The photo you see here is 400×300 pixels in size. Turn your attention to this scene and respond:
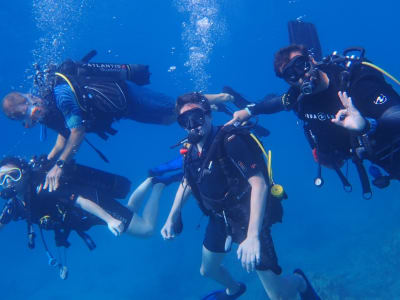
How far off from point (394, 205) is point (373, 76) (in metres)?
14.9

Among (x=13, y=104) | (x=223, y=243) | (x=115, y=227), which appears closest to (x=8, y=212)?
(x=13, y=104)

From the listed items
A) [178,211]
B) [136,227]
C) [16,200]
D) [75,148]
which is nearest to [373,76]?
[178,211]

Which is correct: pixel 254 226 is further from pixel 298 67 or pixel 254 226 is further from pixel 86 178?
pixel 86 178

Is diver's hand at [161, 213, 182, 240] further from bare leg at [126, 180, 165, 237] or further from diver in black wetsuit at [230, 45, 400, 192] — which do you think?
bare leg at [126, 180, 165, 237]

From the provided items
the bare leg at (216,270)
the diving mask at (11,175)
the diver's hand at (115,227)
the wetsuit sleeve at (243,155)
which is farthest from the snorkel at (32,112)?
the wetsuit sleeve at (243,155)

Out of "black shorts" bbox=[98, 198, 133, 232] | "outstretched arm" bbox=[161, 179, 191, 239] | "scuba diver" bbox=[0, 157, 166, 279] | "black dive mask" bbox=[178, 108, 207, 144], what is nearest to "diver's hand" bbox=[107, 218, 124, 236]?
"scuba diver" bbox=[0, 157, 166, 279]

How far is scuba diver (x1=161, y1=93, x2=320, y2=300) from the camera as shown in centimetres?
412

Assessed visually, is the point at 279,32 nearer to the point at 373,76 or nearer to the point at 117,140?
the point at 117,140

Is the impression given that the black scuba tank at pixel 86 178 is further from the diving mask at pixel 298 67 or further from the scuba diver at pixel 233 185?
the diving mask at pixel 298 67

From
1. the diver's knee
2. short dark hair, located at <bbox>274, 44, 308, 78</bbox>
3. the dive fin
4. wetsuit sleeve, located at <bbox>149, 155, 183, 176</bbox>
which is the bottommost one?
the dive fin

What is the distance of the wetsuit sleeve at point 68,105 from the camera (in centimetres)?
635

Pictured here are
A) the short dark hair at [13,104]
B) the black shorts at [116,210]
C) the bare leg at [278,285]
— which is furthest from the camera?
the black shorts at [116,210]

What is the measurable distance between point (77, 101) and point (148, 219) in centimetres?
363

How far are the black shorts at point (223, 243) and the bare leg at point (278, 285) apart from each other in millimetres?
550
